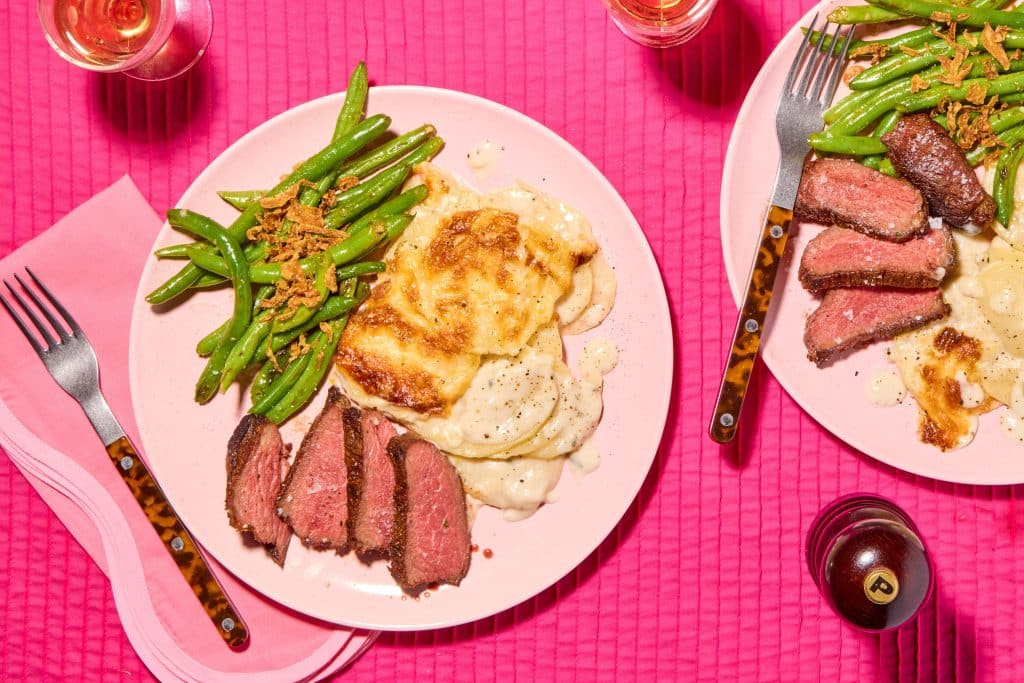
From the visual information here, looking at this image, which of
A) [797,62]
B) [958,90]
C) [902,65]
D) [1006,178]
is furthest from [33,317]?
[1006,178]

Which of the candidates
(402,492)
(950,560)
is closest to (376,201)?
(402,492)

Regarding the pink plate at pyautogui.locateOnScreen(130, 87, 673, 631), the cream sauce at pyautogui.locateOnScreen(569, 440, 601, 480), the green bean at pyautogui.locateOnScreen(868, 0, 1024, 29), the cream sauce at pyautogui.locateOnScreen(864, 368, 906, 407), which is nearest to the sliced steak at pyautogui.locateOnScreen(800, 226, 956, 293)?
the cream sauce at pyautogui.locateOnScreen(864, 368, 906, 407)

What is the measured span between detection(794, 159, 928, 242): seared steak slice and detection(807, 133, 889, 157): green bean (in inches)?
2.7

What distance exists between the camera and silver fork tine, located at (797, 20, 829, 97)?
9.94 feet

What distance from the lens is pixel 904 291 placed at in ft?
10.5

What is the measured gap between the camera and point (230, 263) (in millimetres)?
2955

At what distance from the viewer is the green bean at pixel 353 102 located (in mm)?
3037

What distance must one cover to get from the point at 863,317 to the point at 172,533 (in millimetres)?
2678

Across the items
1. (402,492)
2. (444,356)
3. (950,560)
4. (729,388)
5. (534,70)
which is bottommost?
(950,560)

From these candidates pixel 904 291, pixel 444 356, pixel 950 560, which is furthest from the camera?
pixel 950 560

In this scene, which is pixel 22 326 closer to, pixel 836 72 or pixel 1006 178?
pixel 836 72

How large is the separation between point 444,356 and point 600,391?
61 centimetres

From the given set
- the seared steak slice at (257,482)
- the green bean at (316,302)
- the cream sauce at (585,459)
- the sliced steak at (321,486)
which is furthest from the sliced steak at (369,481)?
the cream sauce at (585,459)

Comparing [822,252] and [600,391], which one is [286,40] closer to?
[600,391]
